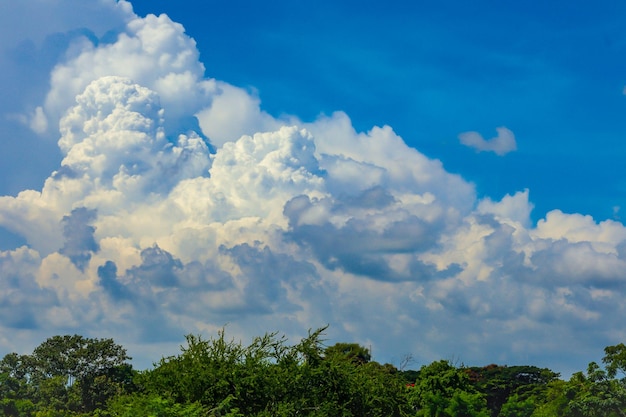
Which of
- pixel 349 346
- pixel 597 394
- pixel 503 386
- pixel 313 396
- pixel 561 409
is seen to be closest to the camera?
pixel 313 396

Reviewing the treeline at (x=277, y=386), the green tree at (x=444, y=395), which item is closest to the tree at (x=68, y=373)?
the treeline at (x=277, y=386)

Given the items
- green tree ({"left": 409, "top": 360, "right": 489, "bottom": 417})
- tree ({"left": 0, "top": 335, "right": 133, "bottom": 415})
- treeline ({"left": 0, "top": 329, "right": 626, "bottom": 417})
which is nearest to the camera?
treeline ({"left": 0, "top": 329, "right": 626, "bottom": 417})

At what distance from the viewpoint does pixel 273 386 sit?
3459 centimetres

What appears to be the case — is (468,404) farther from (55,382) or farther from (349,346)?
(55,382)

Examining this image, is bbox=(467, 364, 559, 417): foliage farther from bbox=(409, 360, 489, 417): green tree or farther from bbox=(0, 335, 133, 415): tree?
bbox=(0, 335, 133, 415): tree

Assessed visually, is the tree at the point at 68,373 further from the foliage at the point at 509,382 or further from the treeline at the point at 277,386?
the foliage at the point at 509,382

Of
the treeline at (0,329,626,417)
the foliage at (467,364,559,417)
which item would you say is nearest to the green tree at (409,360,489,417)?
the treeline at (0,329,626,417)

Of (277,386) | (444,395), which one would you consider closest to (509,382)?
(444,395)

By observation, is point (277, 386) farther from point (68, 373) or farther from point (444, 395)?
point (68, 373)

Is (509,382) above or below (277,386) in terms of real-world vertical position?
above

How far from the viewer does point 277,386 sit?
114 feet

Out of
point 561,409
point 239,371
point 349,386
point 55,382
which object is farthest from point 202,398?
point 55,382

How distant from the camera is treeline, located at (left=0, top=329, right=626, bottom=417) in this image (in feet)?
113

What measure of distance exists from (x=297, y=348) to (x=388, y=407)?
848cm
